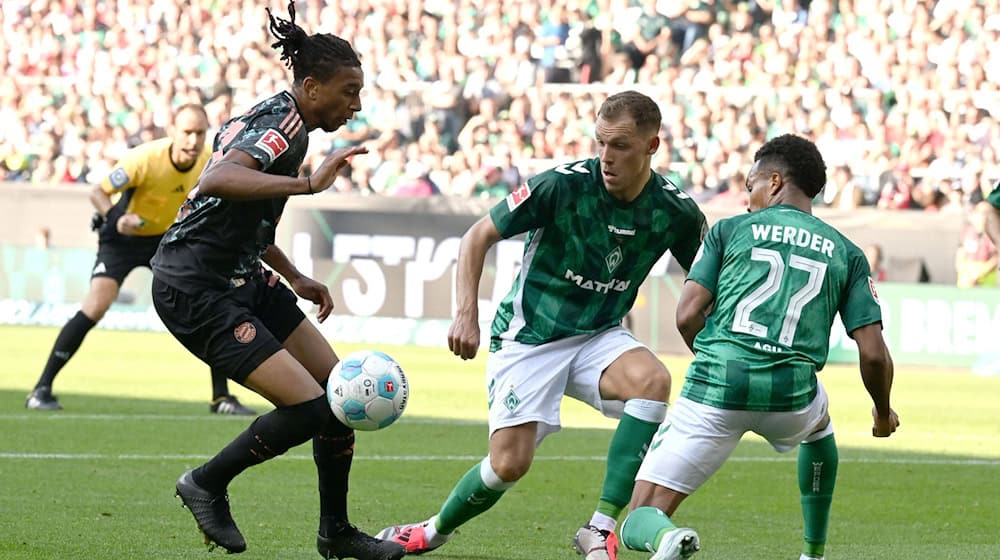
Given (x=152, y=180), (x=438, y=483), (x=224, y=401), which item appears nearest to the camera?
(x=438, y=483)

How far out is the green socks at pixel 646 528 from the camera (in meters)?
5.27

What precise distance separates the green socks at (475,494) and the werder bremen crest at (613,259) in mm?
921

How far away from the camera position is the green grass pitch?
7.25 m

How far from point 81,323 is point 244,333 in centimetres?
663

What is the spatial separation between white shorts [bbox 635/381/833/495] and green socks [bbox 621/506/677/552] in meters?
0.15

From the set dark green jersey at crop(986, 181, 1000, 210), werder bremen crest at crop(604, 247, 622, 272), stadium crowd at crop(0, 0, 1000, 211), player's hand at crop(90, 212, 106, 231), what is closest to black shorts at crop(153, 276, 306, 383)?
werder bremen crest at crop(604, 247, 622, 272)

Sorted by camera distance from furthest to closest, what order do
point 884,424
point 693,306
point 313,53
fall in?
point 313,53, point 884,424, point 693,306

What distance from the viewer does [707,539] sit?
7.56 meters

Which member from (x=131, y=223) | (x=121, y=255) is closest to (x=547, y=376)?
(x=131, y=223)

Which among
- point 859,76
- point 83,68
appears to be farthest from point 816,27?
point 83,68

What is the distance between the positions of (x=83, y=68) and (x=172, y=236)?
22.7 m

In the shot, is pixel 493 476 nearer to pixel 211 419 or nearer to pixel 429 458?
pixel 429 458

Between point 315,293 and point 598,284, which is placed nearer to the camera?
point 598,284

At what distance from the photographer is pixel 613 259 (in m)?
6.72
